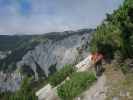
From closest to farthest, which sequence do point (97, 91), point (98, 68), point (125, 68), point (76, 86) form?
1. point (97, 91)
2. point (125, 68)
3. point (76, 86)
4. point (98, 68)

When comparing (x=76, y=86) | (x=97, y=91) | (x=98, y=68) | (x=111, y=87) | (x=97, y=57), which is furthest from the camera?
(x=97, y=57)

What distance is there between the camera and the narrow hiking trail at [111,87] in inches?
1006

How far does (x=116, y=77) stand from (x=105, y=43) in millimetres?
4163

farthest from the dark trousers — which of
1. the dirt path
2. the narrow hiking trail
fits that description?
the dirt path

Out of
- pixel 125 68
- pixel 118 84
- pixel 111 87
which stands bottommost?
pixel 111 87

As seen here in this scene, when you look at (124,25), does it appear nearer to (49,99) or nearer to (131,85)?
(131,85)

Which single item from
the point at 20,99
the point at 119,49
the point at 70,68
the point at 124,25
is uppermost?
the point at 124,25

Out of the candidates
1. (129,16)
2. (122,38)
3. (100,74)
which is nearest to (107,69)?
(100,74)

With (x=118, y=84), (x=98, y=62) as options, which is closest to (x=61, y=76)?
(x=98, y=62)

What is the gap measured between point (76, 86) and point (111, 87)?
441cm

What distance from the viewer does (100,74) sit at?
1187 inches

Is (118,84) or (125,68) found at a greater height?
(125,68)

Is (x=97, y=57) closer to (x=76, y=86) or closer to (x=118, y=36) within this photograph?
(x=118, y=36)

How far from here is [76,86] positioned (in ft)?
99.6
